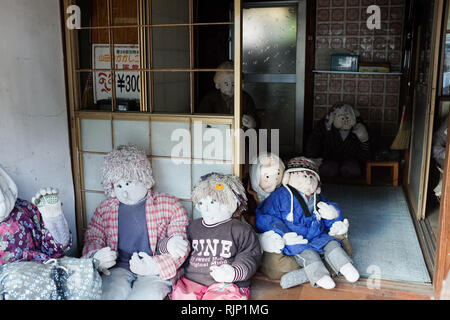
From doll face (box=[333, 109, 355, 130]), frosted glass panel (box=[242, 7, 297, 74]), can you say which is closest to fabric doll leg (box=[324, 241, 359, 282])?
doll face (box=[333, 109, 355, 130])

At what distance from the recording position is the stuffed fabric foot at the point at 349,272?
2574mm

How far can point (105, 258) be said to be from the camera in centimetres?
242

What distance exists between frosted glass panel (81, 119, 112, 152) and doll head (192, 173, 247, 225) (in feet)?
2.48

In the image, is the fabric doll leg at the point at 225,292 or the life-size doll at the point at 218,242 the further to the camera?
the life-size doll at the point at 218,242

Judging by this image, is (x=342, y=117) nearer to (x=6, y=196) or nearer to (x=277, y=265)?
(x=277, y=265)

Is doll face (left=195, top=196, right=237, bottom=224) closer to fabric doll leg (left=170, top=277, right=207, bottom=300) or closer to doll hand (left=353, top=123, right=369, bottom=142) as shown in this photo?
fabric doll leg (left=170, top=277, right=207, bottom=300)

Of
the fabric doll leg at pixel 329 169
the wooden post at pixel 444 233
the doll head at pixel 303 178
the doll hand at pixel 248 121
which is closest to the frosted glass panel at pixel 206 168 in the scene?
the doll head at pixel 303 178

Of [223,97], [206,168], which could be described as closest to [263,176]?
[206,168]

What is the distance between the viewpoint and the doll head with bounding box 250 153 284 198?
287 centimetres

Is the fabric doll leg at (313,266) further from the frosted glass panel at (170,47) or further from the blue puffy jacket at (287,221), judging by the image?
the frosted glass panel at (170,47)

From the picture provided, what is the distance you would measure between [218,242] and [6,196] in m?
1.06

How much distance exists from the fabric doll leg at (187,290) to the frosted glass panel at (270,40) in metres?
3.56

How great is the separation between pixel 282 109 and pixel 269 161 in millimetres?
2808

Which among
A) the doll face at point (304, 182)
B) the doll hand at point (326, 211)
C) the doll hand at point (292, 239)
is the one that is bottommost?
the doll hand at point (292, 239)
